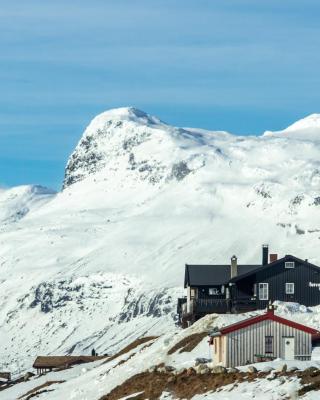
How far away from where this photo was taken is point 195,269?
12662 centimetres

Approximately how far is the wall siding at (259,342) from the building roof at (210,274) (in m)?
50.8

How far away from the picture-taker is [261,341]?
70.4 m

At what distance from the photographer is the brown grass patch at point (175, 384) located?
2362 inches

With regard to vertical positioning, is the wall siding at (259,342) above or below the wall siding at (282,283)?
below

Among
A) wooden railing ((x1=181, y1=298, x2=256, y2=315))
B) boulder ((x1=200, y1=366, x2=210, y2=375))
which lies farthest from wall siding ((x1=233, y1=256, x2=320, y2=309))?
boulder ((x1=200, y1=366, x2=210, y2=375))

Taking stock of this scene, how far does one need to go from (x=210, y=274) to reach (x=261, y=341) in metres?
54.6

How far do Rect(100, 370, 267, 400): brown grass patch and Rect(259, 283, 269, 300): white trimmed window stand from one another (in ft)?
136

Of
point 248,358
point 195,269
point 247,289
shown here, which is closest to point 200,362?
point 248,358

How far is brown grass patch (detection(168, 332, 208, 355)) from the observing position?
8375cm

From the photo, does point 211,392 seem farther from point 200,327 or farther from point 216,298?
point 216,298

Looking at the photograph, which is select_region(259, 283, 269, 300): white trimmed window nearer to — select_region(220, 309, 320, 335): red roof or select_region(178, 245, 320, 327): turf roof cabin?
select_region(178, 245, 320, 327): turf roof cabin

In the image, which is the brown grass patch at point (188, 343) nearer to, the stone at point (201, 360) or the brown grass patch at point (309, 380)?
the stone at point (201, 360)

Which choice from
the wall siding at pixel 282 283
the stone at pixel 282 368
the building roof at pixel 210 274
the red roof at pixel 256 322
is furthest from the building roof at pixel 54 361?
the stone at pixel 282 368

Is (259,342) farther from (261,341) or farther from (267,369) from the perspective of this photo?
(267,369)
